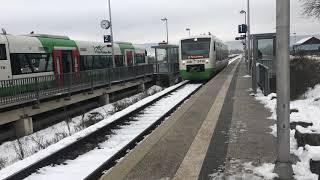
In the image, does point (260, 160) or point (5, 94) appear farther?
point (5, 94)

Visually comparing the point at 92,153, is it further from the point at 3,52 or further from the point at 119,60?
the point at 119,60

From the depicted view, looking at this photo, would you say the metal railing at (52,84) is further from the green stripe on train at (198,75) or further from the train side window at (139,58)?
the train side window at (139,58)

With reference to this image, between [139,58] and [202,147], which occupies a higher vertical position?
[139,58]

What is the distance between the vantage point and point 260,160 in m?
7.64

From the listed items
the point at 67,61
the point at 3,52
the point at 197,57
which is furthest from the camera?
the point at 197,57

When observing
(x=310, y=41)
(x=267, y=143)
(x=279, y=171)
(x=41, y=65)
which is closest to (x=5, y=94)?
(x=41, y=65)

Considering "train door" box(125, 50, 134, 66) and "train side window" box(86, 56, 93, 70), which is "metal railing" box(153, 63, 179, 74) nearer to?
"train door" box(125, 50, 134, 66)

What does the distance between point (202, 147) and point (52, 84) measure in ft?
39.9

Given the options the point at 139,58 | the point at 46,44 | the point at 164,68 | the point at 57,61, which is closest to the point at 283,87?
the point at 46,44

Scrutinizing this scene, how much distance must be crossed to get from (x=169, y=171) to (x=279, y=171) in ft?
5.61

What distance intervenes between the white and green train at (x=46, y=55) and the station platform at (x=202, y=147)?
9.67 meters

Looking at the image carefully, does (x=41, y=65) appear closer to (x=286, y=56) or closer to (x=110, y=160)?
(x=110, y=160)

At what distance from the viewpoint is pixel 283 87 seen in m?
6.38

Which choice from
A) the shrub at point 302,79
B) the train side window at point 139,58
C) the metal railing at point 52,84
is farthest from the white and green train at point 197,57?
the train side window at point 139,58
